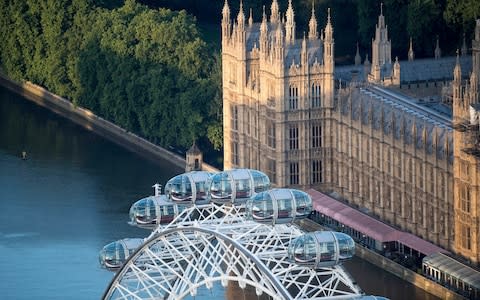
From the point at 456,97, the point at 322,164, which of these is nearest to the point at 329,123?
the point at 322,164

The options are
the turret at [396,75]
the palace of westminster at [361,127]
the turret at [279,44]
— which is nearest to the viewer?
the palace of westminster at [361,127]

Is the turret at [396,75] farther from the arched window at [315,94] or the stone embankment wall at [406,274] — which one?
the stone embankment wall at [406,274]

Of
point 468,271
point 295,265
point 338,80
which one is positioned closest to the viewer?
point 295,265

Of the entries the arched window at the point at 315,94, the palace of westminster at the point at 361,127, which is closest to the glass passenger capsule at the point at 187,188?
the palace of westminster at the point at 361,127

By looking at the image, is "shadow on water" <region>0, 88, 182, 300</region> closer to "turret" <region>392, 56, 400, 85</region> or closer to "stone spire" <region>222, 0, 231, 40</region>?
"stone spire" <region>222, 0, 231, 40</region>

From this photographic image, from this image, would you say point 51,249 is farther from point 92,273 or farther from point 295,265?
point 295,265
